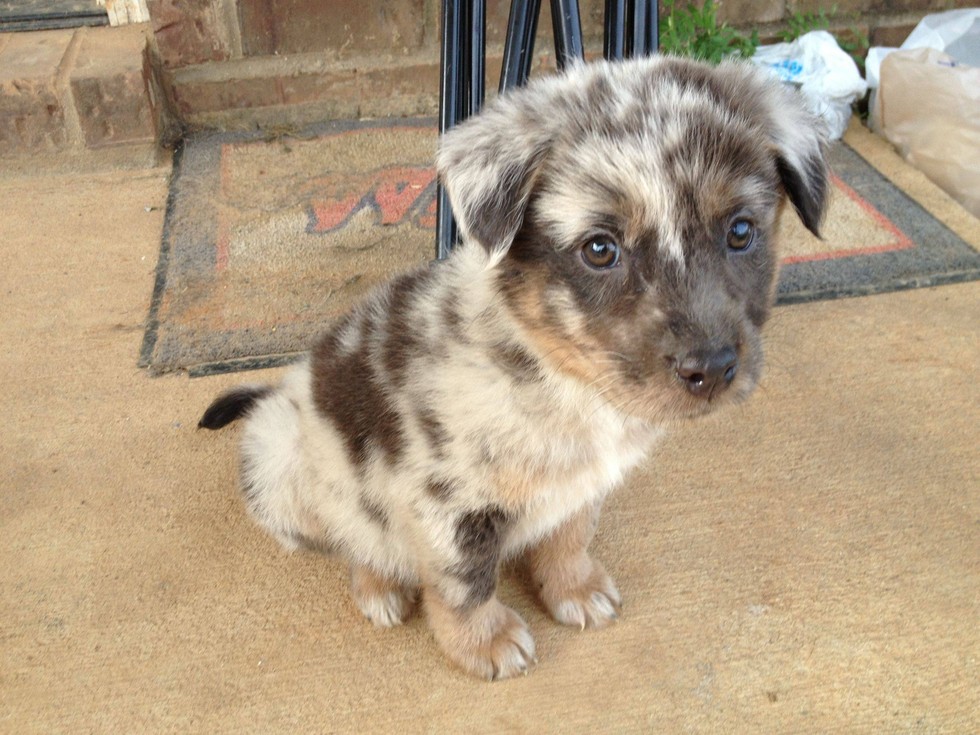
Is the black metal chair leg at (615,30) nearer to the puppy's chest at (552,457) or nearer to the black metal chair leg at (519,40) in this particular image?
the black metal chair leg at (519,40)

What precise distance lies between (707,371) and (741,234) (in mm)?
344

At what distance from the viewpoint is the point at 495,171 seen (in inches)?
73.4

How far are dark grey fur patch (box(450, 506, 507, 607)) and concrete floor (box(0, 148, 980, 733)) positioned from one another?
0.29m

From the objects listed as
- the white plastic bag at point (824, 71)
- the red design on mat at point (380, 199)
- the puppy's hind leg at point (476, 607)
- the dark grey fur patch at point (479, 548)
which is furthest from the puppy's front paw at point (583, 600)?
the white plastic bag at point (824, 71)

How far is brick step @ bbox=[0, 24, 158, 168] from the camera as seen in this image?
4285mm

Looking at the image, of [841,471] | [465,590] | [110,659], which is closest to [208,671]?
[110,659]

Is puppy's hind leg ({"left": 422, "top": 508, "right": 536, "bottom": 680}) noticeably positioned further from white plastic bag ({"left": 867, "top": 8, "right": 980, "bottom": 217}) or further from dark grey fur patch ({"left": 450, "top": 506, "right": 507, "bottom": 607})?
white plastic bag ({"left": 867, "top": 8, "right": 980, "bottom": 217})

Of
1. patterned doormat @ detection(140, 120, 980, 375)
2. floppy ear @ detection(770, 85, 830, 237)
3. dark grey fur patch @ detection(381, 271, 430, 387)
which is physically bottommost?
patterned doormat @ detection(140, 120, 980, 375)

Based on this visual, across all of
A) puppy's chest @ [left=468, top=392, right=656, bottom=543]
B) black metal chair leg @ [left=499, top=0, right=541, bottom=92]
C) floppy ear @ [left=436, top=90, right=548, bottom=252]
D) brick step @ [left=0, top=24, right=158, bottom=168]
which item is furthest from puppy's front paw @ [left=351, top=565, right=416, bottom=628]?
brick step @ [left=0, top=24, right=158, bottom=168]

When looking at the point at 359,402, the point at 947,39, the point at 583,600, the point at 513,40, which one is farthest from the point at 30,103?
the point at 947,39

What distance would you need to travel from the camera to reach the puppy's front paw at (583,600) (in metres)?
2.41

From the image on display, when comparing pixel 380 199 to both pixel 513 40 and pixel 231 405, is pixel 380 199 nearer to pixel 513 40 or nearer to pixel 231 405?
pixel 513 40

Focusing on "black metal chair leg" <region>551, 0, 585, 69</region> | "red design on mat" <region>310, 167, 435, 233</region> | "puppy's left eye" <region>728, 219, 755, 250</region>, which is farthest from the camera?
"red design on mat" <region>310, 167, 435, 233</region>

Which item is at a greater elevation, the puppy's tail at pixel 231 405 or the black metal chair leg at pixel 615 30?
the black metal chair leg at pixel 615 30
